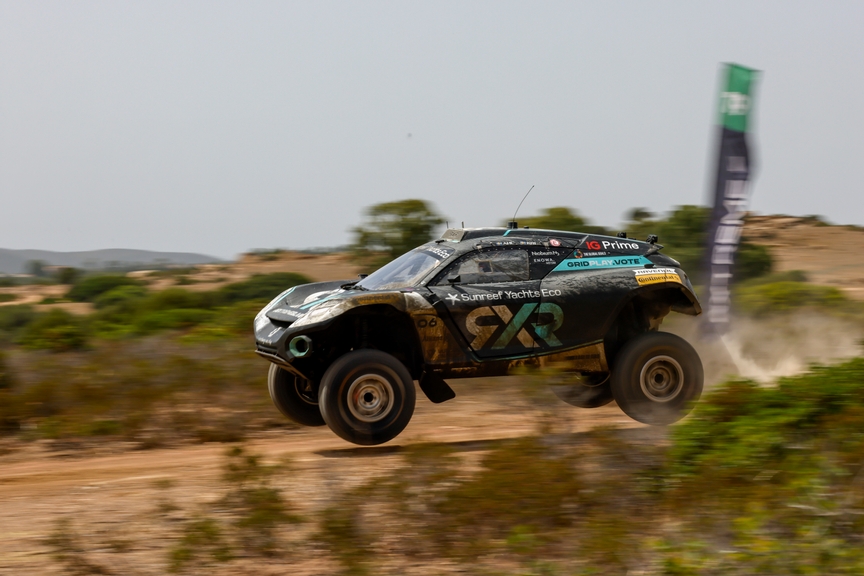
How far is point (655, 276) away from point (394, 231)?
1525 centimetres

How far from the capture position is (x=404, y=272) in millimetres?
9273

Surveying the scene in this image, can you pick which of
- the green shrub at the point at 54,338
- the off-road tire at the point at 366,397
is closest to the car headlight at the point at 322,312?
the off-road tire at the point at 366,397

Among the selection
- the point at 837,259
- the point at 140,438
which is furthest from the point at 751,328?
the point at 837,259

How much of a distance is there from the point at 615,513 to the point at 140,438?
20.0 ft

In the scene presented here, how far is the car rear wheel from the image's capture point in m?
9.97

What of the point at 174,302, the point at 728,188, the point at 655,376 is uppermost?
the point at 728,188

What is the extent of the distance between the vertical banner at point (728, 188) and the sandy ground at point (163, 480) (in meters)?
2.12

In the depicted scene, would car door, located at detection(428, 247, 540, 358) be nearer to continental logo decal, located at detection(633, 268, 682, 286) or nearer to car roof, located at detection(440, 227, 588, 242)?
car roof, located at detection(440, 227, 588, 242)

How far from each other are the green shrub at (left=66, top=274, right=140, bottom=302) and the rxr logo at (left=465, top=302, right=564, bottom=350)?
28.1 meters

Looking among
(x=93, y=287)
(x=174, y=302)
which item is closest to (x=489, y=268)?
(x=174, y=302)

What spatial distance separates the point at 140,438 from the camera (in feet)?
32.5

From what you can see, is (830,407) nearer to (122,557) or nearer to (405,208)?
(122,557)

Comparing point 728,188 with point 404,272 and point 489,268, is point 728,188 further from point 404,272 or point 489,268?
point 404,272

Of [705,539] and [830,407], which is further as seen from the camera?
[830,407]
